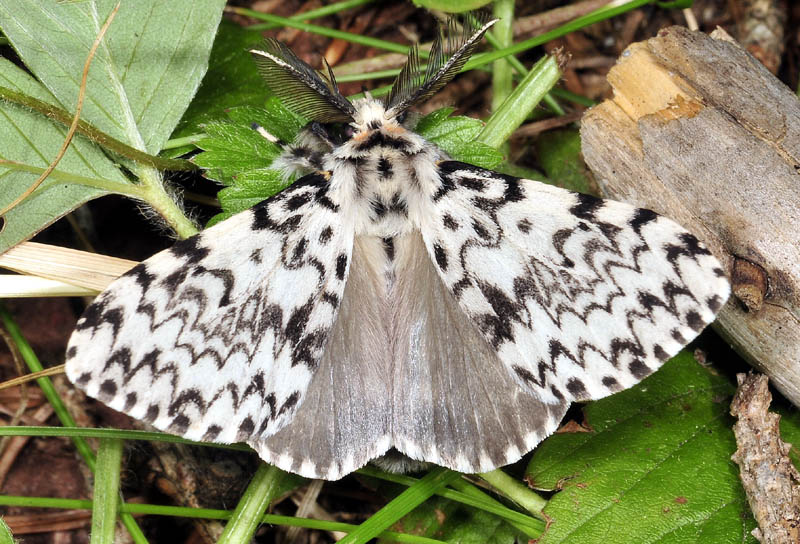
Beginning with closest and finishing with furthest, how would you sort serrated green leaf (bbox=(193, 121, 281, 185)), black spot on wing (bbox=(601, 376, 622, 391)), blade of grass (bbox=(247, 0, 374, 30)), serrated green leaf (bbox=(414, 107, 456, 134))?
black spot on wing (bbox=(601, 376, 622, 391)) < serrated green leaf (bbox=(193, 121, 281, 185)) < serrated green leaf (bbox=(414, 107, 456, 134)) < blade of grass (bbox=(247, 0, 374, 30))

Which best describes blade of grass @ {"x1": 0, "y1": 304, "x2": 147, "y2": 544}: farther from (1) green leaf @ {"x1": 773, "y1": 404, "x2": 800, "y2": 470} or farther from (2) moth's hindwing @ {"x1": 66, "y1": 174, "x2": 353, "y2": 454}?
(1) green leaf @ {"x1": 773, "y1": 404, "x2": 800, "y2": 470}

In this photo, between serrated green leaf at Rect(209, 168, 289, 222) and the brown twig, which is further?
serrated green leaf at Rect(209, 168, 289, 222)

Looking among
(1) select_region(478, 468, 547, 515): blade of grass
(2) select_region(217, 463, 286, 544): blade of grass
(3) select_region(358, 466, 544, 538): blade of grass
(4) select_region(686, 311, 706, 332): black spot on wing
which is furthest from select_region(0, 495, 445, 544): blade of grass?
(4) select_region(686, 311, 706, 332): black spot on wing


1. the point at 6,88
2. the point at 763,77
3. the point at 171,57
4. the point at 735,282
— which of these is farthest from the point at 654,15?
the point at 6,88

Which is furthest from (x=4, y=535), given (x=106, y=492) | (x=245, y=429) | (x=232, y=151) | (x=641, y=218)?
(x=641, y=218)

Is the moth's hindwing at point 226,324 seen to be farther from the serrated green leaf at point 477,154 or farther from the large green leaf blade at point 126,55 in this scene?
the large green leaf blade at point 126,55

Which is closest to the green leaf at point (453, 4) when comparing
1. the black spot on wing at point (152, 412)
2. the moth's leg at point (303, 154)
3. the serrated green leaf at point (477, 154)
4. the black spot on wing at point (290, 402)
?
the serrated green leaf at point (477, 154)

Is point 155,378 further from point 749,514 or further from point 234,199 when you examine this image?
point 749,514
